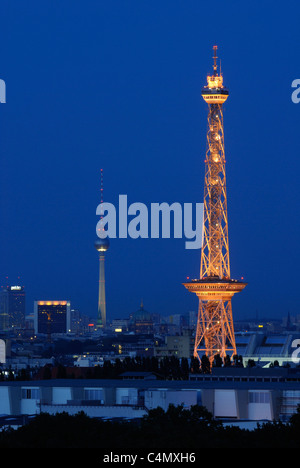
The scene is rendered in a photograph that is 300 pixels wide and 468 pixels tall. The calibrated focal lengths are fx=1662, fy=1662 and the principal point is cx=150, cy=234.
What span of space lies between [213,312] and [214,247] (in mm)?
4643

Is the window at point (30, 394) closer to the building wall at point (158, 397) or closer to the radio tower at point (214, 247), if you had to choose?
the building wall at point (158, 397)

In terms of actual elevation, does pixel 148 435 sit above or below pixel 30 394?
below

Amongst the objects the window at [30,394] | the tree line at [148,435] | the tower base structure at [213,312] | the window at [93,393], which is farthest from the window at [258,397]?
the tower base structure at [213,312]

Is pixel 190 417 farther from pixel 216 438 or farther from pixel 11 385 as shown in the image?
pixel 11 385

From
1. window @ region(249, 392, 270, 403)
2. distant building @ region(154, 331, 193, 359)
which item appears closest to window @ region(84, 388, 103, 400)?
window @ region(249, 392, 270, 403)

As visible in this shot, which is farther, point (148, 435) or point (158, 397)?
point (158, 397)

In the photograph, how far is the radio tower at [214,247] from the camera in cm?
11356

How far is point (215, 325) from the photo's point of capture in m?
115

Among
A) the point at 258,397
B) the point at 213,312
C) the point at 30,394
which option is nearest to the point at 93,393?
the point at 30,394

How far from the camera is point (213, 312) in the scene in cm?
11538

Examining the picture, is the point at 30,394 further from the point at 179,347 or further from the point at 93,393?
the point at 179,347

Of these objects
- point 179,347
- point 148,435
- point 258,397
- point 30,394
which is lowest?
point 148,435
